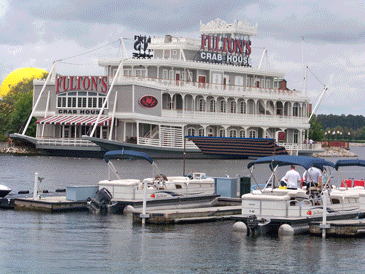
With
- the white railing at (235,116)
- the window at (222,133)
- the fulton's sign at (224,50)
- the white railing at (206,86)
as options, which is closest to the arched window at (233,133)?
the window at (222,133)

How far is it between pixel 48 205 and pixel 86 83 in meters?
37.7

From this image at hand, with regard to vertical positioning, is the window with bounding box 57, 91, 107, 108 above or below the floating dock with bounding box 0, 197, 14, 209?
above

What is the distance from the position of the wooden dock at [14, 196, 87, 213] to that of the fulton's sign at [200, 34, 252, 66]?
43053mm

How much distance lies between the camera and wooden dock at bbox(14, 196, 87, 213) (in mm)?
27703

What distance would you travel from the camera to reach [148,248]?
2064cm

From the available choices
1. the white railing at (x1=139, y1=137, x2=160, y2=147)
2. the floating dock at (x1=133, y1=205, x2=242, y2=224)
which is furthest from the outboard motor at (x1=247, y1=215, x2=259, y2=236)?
the white railing at (x1=139, y1=137, x2=160, y2=147)

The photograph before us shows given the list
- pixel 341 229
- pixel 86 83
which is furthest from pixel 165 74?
pixel 341 229

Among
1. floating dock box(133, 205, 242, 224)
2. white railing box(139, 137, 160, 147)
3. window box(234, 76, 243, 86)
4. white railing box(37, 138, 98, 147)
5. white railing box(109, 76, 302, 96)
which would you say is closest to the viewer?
floating dock box(133, 205, 242, 224)

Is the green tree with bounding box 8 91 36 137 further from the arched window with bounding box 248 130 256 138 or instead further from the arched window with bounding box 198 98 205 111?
the arched window with bounding box 248 130 256 138

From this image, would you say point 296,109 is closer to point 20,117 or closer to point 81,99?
point 81,99

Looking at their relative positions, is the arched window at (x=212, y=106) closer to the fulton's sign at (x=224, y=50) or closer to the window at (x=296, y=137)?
the fulton's sign at (x=224, y=50)

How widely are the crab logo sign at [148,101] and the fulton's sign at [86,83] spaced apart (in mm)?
3371

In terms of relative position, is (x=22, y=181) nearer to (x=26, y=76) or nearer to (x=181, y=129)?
(x=181, y=129)

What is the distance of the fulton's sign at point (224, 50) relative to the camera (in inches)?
2763
